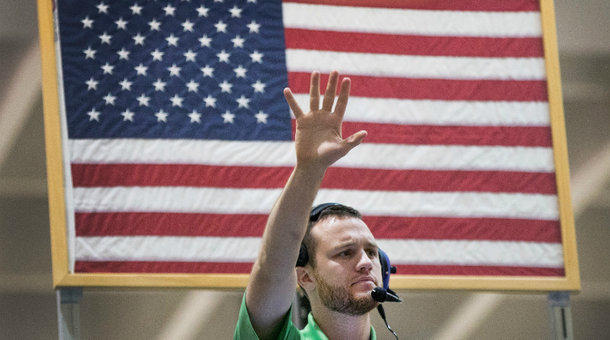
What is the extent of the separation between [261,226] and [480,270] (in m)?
1.03

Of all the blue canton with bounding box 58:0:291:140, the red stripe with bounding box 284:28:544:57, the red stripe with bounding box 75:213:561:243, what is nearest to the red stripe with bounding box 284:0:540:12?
the red stripe with bounding box 284:28:544:57

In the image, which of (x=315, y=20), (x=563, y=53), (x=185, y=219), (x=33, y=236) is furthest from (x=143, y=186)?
(x=563, y=53)

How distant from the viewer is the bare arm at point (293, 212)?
210 cm

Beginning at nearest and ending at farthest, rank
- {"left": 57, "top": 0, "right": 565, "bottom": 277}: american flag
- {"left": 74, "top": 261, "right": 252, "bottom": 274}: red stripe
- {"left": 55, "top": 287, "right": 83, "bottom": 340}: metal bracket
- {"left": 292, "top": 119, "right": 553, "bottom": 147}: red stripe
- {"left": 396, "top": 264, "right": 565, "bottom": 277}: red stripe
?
{"left": 55, "top": 287, "right": 83, "bottom": 340}: metal bracket
{"left": 74, "top": 261, "right": 252, "bottom": 274}: red stripe
{"left": 57, "top": 0, "right": 565, "bottom": 277}: american flag
{"left": 396, "top": 264, "right": 565, "bottom": 277}: red stripe
{"left": 292, "top": 119, "right": 553, "bottom": 147}: red stripe

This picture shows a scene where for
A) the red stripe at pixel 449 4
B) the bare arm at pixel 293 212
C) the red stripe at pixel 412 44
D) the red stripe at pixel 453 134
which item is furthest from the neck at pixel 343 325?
the red stripe at pixel 449 4

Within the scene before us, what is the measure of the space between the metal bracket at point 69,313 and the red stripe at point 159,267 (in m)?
0.10

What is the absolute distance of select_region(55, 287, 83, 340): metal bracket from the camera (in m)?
3.37

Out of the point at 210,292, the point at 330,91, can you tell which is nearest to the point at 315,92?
the point at 330,91

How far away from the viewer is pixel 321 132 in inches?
86.3

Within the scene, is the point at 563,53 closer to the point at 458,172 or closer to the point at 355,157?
the point at 458,172

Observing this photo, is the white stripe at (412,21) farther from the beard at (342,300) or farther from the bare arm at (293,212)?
the bare arm at (293,212)

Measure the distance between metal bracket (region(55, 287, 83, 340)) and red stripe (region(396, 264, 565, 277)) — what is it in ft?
4.62

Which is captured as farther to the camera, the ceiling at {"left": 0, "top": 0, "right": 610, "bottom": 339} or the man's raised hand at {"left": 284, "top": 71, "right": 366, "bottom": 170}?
the ceiling at {"left": 0, "top": 0, "right": 610, "bottom": 339}

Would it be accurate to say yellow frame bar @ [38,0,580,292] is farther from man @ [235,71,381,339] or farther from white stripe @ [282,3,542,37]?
man @ [235,71,381,339]
